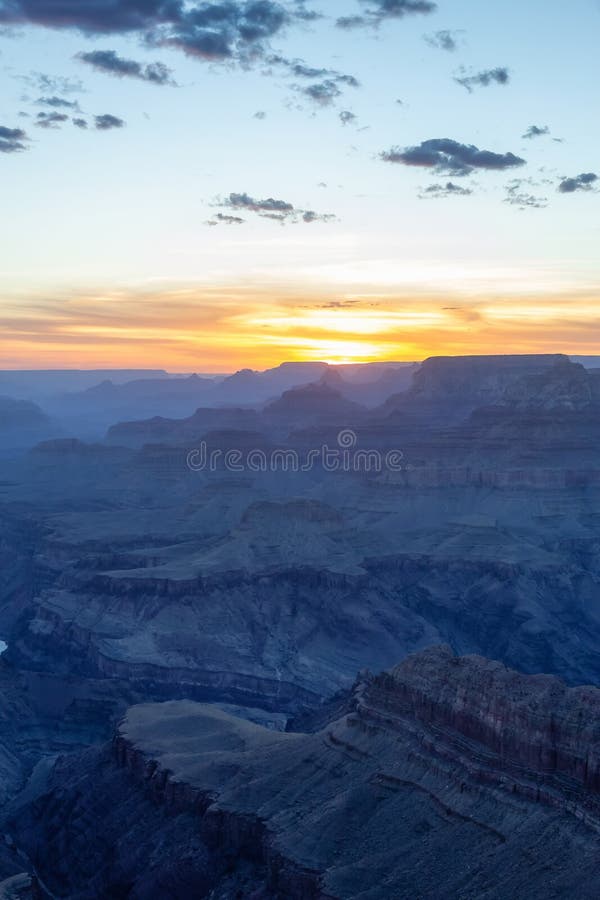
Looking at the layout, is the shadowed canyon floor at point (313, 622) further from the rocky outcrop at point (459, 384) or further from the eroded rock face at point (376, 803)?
the rocky outcrop at point (459, 384)

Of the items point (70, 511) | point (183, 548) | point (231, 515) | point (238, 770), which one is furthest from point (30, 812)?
point (70, 511)

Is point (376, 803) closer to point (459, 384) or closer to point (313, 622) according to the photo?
point (313, 622)

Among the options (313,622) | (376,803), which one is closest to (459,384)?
(313,622)

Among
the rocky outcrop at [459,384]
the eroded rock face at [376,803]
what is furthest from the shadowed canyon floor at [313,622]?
the rocky outcrop at [459,384]

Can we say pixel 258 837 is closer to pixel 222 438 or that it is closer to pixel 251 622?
pixel 251 622

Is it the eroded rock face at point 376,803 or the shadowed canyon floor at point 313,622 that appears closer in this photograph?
the eroded rock face at point 376,803

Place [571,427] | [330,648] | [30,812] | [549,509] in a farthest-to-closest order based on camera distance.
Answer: [571,427], [549,509], [330,648], [30,812]

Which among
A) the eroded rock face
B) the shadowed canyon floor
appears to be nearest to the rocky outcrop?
the shadowed canyon floor

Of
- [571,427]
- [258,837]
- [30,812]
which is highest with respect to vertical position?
[571,427]
